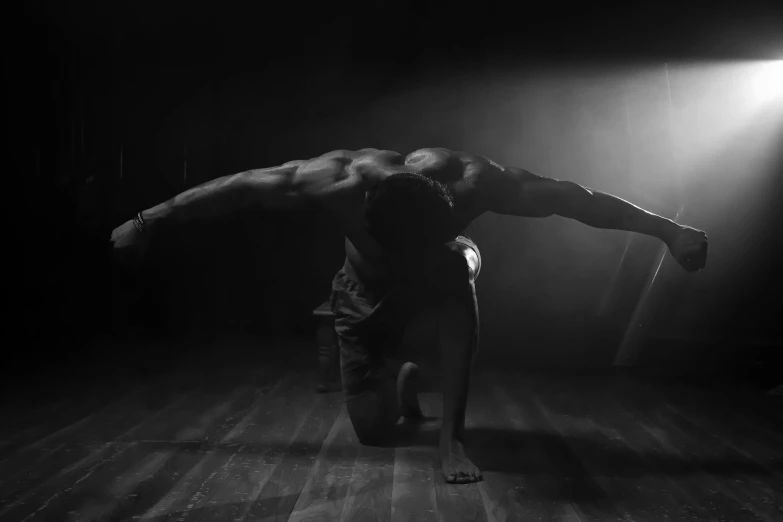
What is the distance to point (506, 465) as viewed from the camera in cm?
208

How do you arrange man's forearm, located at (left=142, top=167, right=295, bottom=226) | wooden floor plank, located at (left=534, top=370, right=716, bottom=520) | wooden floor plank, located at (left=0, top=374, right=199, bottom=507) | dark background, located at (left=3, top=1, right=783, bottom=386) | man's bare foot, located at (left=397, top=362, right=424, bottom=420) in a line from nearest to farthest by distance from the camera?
wooden floor plank, located at (left=534, top=370, right=716, bottom=520), wooden floor plank, located at (left=0, top=374, right=199, bottom=507), man's forearm, located at (left=142, top=167, right=295, bottom=226), man's bare foot, located at (left=397, top=362, right=424, bottom=420), dark background, located at (left=3, top=1, right=783, bottom=386)

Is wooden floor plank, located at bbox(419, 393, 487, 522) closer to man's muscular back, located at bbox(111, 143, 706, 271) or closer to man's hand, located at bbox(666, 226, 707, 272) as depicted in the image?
man's muscular back, located at bbox(111, 143, 706, 271)

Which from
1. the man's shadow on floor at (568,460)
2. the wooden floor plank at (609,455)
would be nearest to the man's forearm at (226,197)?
the man's shadow on floor at (568,460)

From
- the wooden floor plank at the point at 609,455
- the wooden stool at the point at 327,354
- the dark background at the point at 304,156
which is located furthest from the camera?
the dark background at the point at 304,156

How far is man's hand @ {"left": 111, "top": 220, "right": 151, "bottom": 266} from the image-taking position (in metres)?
2.10

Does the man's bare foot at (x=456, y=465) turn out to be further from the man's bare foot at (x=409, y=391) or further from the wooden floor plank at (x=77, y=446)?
the wooden floor plank at (x=77, y=446)

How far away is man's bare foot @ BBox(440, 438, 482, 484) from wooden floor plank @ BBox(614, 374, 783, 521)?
0.63 m

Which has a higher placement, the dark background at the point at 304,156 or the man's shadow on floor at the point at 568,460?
the dark background at the point at 304,156

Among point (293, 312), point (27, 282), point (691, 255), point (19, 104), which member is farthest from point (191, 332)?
point (691, 255)

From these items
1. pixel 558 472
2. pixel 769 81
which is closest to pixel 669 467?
pixel 558 472

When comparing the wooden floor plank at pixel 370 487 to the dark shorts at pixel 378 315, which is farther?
the dark shorts at pixel 378 315

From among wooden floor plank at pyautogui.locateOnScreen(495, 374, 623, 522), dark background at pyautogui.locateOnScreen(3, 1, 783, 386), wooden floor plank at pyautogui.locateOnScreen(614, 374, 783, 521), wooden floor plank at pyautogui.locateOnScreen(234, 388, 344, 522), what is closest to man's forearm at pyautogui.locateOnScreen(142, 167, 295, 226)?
wooden floor plank at pyautogui.locateOnScreen(234, 388, 344, 522)

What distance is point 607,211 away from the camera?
84.0 inches

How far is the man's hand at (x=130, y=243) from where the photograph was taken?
210cm
